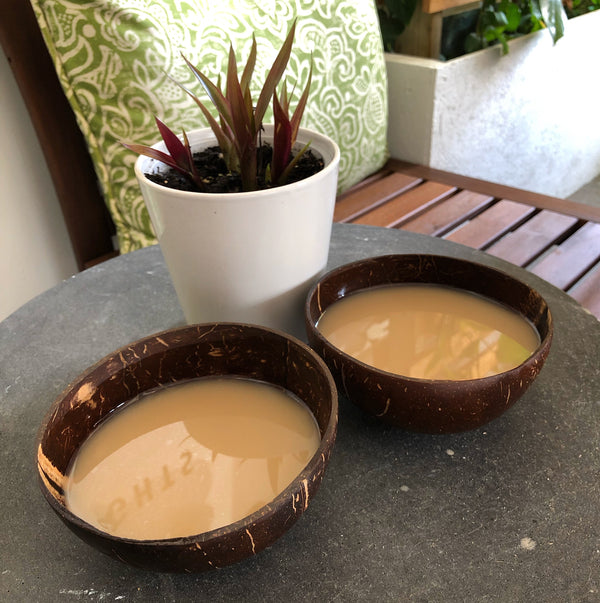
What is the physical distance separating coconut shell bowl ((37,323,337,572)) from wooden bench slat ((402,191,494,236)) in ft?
2.01

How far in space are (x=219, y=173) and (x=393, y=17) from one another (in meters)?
1.03

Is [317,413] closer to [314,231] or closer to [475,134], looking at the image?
[314,231]

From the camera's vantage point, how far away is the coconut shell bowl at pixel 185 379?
0.31 meters

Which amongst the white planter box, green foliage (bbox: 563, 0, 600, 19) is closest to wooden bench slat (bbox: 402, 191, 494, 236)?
the white planter box

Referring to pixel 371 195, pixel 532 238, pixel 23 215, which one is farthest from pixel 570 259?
pixel 23 215

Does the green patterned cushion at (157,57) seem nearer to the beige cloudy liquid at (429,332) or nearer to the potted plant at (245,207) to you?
the potted plant at (245,207)

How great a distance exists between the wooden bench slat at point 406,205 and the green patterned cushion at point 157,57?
17cm

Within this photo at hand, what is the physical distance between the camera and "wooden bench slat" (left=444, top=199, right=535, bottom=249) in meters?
0.99

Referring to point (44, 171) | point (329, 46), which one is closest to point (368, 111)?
point (329, 46)

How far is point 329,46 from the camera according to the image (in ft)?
3.49

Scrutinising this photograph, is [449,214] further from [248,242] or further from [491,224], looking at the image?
[248,242]

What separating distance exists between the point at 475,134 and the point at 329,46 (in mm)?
640

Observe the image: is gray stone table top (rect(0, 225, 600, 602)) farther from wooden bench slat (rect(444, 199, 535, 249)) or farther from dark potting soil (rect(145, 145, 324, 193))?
wooden bench slat (rect(444, 199, 535, 249))

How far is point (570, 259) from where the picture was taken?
0.94 m
